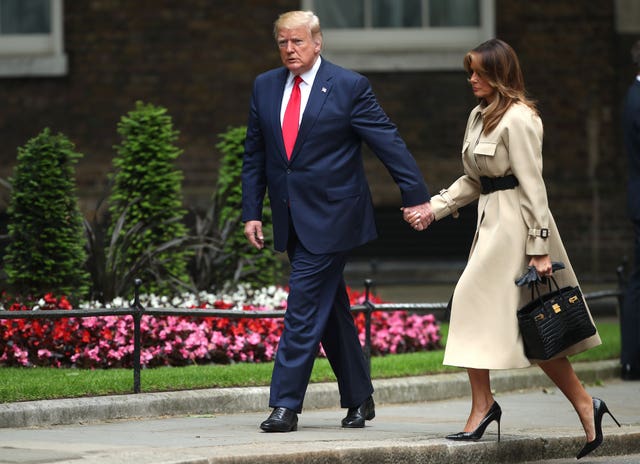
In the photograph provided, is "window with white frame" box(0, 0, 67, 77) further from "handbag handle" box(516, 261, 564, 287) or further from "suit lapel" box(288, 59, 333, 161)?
"handbag handle" box(516, 261, 564, 287)

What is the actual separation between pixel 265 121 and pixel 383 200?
862 cm

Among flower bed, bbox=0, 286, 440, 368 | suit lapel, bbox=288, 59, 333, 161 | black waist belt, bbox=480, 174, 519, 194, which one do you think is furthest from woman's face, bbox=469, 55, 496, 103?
flower bed, bbox=0, 286, 440, 368

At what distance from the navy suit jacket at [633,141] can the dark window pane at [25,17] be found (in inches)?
300

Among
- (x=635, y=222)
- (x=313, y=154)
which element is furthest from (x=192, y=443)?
(x=635, y=222)

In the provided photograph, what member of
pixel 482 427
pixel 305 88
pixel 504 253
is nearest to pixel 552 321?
pixel 504 253

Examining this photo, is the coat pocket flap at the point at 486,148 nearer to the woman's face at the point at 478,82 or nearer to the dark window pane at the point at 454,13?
the woman's face at the point at 478,82

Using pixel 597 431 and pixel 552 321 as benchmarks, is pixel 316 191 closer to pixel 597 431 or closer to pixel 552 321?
pixel 552 321

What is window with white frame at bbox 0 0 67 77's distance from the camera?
16.0m

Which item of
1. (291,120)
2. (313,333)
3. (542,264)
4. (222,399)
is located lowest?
(222,399)

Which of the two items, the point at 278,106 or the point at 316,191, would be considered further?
the point at 278,106

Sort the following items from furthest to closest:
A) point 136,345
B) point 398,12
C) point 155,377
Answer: point 398,12
point 155,377
point 136,345

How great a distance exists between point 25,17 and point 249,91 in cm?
253

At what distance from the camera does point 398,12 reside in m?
16.6

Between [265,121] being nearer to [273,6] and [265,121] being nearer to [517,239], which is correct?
[517,239]
